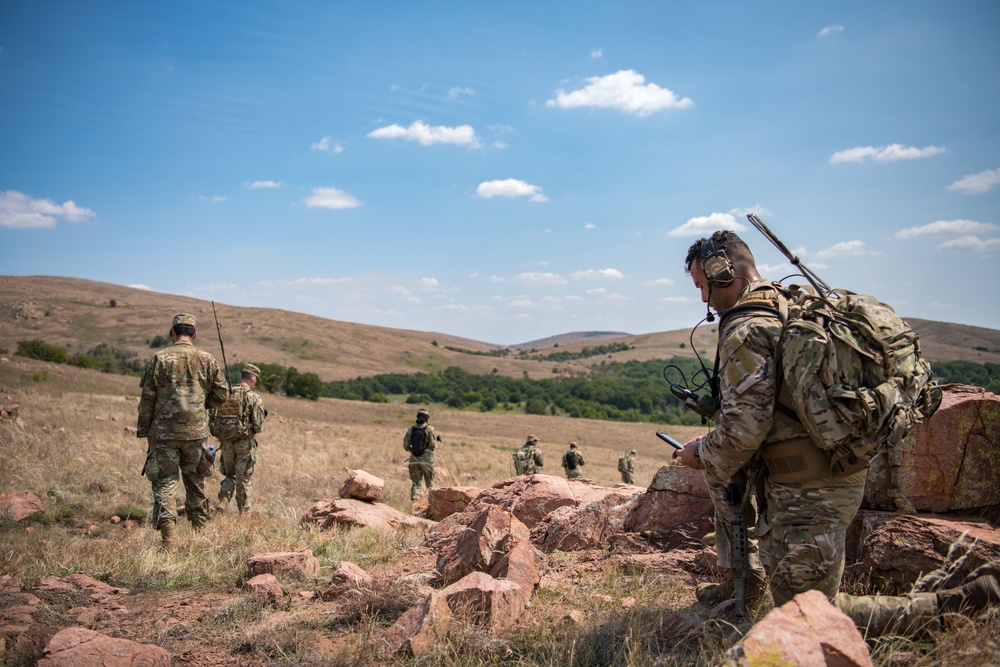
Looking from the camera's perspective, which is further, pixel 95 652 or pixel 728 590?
pixel 728 590

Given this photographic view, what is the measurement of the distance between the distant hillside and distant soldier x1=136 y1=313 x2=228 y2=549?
38.9 meters

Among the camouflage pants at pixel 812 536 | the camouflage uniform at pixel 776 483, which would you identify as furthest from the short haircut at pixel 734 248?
the camouflage pants at pixel 812 536

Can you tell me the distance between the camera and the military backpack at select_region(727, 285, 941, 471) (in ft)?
9.02

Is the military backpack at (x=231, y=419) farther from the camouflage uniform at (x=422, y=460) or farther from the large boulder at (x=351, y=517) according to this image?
the camouflage uniform at (x=422, y=460)

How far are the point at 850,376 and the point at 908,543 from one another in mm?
1509

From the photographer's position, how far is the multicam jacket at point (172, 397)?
665cm

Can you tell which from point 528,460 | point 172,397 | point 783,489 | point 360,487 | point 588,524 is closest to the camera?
point 783,489

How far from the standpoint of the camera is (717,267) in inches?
131

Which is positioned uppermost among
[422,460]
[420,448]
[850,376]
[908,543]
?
[850,376]

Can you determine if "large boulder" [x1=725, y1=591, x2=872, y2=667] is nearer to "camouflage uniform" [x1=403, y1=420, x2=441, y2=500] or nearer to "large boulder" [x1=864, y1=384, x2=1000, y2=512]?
"large boulder" [x1=864, y1=384, x2=1000, y2=512]

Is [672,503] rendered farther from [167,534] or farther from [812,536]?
[167,534]

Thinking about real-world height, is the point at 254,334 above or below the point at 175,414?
above

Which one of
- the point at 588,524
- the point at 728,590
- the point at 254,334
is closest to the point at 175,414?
the point at 588,524

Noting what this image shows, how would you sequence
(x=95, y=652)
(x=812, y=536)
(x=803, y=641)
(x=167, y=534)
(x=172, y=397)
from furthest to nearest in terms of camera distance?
(x=172, y=397) < (x=167, y=534) < (x=95, y=652) < (x=812, y=536) < (x=803, y=641)
